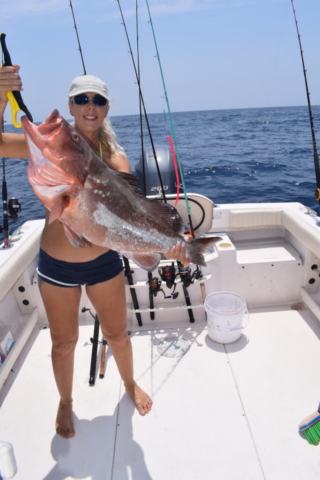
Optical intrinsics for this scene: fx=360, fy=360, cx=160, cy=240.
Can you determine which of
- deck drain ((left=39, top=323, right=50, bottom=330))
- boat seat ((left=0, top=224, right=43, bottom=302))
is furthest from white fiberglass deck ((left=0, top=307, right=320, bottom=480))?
boat seat ((left=0, top=224, right=43, bottom=302))

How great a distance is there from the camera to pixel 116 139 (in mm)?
2414

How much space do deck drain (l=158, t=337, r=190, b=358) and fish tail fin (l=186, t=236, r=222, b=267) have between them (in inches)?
62.6

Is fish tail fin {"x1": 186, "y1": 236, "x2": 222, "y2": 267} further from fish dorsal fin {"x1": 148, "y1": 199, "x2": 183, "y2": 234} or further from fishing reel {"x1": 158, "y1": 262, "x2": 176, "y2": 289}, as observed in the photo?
fishing reel {"x1": 158, "y1": 262, "x2": 176, "y2": 289}

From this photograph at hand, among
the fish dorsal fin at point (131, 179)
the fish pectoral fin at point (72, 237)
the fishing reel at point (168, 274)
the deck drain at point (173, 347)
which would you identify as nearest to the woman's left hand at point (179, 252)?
the fish dorsal fin at point (131, 179)

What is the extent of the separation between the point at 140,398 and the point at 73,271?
1.29 meters

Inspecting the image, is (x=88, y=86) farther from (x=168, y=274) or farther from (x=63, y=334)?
(x=168, y=274)

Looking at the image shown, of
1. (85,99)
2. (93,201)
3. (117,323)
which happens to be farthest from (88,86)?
(117,323)

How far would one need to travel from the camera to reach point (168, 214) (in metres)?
2.15

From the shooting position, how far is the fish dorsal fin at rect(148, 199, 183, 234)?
83.1 inches

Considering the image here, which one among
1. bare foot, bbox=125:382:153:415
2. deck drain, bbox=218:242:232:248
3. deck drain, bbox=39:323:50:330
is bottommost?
bare foot, bbox=125:382:153:415

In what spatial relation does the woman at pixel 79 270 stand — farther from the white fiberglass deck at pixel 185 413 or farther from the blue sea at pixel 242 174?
the blue sea at pixel 242 174

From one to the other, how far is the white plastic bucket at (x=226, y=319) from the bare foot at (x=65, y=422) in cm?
151

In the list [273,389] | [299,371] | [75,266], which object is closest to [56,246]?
[75,266]

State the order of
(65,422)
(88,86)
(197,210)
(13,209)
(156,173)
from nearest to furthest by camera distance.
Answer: (88,86) < (65,422) < (13,209) < (197,210) < (156,173)
